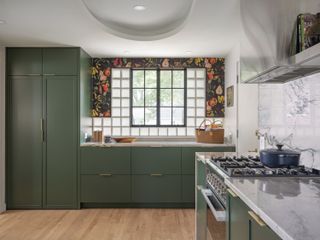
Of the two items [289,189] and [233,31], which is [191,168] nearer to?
[233,31]

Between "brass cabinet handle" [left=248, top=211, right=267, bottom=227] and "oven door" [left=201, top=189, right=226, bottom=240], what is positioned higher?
"brass cabinet handle" [left=248, top=211, right=267, bottom=227]

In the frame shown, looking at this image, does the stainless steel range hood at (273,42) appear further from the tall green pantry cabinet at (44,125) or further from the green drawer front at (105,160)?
the tall green pantry cabinet at (44,125)

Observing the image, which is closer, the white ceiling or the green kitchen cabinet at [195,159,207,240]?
the green kitchen cabinet at [195,159,207,240]

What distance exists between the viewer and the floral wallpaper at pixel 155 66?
5332mm

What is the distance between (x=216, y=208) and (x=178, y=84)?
3447mm

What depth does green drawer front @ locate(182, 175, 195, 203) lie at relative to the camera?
4.70 meters

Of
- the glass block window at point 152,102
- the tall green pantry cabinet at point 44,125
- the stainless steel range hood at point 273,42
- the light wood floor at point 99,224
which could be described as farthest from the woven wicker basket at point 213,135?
the stainless steel range hood at point 273,42

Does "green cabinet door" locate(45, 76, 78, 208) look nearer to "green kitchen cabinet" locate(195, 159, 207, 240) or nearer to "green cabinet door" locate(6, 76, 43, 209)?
"green cabinet door" locate(6, 76, 43, 209)

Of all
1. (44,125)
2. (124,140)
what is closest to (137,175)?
(124,140)

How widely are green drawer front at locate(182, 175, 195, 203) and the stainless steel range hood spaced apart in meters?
2.51

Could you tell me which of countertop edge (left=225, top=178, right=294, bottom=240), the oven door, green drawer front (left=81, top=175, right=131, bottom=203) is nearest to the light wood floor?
green drawer front (left=81, top=175, right=131, bottom=203)

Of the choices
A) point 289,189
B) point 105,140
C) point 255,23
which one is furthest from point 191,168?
point 289,189

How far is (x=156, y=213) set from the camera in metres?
4.50

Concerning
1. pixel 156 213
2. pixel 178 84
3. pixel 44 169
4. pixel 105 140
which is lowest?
pixel 156 213
